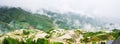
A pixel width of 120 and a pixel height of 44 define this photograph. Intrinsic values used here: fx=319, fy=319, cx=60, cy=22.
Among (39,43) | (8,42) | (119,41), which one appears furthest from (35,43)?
(119,41)

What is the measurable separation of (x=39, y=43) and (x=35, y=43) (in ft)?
10.5

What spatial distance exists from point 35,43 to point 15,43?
10775 mm

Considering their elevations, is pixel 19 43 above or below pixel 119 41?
below

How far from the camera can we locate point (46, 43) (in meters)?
156

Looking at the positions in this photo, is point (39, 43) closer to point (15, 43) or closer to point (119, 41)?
point (15, 43)

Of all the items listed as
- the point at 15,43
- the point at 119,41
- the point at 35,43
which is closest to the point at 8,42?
the point at 15,43

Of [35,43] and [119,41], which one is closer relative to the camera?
[119,41]

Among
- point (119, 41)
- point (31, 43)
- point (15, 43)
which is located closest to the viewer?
point (119, 41)

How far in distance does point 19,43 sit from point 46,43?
13.3 metres

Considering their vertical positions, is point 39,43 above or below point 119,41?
below

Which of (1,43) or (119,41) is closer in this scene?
(119,41)

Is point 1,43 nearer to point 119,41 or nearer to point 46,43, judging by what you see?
point 46,43

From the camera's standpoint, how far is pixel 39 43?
508ft

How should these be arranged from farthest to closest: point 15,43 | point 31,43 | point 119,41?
point 31,43 → point 15,43 → point 119,41
